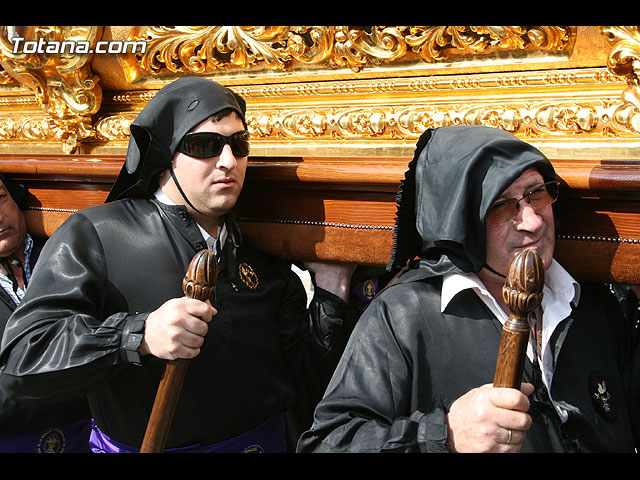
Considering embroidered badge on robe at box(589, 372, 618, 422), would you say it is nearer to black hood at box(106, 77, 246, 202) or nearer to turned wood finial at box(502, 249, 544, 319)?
turned wood finial at box(502, 249, 544, 319)

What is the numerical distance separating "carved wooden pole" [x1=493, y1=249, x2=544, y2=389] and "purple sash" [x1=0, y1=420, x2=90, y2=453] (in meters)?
1.87

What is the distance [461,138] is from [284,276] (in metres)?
0.84

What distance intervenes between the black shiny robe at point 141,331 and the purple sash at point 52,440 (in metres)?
0.55

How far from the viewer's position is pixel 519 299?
1.14 m

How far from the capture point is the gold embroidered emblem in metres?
2.04

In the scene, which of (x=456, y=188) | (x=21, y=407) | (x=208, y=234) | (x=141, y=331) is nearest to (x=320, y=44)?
(x=208, y=234)

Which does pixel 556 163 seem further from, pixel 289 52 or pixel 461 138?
pixel 289 52

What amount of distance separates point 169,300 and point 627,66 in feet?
4.28

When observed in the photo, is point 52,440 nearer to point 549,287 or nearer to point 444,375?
point 444,375

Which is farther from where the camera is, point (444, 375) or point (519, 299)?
point (444, 375)

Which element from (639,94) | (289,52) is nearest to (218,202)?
(289,52)

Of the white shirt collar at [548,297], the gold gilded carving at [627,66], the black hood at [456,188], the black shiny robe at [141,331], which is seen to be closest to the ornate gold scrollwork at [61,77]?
the black shiny robe at [141,331]

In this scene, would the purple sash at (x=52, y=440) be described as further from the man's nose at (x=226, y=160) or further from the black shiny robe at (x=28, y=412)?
the man's nose at (x=226, y=160)

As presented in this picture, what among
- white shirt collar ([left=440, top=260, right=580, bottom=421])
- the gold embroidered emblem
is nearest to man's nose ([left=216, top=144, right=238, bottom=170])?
the gold embroidered emblem
